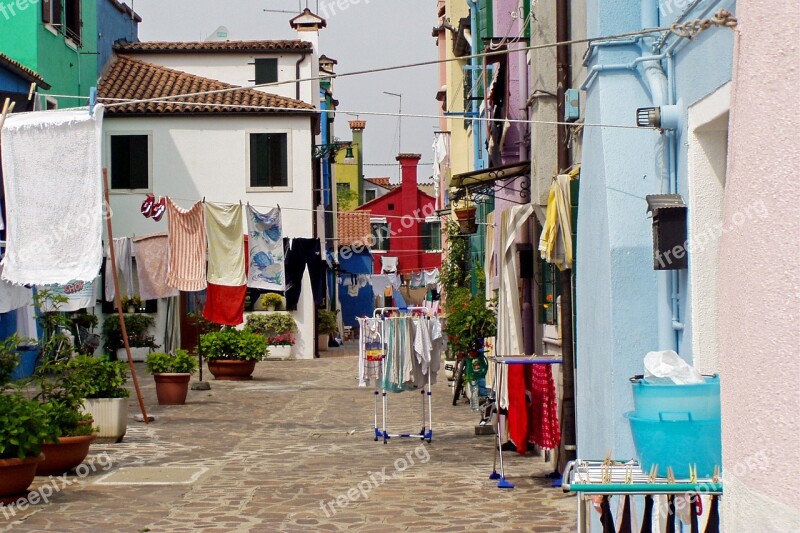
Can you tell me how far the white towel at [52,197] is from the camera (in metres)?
9.54

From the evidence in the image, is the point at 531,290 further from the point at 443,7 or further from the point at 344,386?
the point at 443,7

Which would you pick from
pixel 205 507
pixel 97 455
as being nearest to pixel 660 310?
pixel 205 507

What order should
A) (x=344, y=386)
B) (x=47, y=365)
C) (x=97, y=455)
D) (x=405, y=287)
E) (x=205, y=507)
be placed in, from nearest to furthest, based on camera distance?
(x=205, y=507), (x=47, y=365), (x=97, y=455), (x=344, y=386), (x=405, y=287)

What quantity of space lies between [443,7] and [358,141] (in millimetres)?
31424

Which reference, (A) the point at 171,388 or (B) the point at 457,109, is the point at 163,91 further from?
(A) the point at 171,388

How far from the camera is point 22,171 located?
31.5 feet

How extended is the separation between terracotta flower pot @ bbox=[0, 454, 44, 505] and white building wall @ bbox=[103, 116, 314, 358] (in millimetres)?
21875

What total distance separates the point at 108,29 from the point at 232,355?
13.4 metres

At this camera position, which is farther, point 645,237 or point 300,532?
point 300,532

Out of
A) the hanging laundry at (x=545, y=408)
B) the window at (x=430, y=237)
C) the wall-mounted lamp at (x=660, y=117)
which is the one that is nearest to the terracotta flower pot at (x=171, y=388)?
the hanging laundry at (x=545, y=408)

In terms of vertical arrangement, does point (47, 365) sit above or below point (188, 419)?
above

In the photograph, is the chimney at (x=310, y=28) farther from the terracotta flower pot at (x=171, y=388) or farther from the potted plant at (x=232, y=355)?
the terracotta flower pot at (x=171, y=388)

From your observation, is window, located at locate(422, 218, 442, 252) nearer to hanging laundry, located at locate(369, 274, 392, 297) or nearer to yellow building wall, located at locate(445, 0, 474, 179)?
hanging laundry, located at locate(369, 274, 392, 297)

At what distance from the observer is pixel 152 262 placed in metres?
20.4
